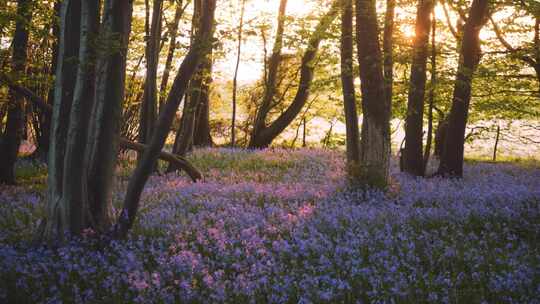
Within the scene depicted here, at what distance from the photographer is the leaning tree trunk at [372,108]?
10.1 meters

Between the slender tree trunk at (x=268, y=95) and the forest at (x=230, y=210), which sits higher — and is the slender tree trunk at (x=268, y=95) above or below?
above

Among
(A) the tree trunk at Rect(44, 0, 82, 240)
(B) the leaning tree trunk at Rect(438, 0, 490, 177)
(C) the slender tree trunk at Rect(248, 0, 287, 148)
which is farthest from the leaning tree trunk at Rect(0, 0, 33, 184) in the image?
(C) the slender tree trunk at Rect(248, 0, 287, 148)

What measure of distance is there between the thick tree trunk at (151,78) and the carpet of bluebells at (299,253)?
357cm

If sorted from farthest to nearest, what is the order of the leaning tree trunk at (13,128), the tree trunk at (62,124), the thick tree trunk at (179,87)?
the leaning tree trunk at (13,128), the tree trunk at (62,124), the thick tree trunk at (179,87)

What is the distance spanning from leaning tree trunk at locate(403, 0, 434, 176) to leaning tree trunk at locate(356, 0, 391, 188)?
3.22 m

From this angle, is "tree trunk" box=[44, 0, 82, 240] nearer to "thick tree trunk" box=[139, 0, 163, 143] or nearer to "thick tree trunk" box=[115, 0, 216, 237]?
"thick tree trunk" box=[115, 0, 216, 237]

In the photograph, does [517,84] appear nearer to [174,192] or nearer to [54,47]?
[174,192]

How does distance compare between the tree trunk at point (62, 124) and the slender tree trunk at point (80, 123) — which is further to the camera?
the tree trunk at point (62, 124)

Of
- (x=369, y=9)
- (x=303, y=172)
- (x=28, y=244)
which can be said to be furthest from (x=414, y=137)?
(x=28, y=244)

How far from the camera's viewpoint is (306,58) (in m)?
21.4

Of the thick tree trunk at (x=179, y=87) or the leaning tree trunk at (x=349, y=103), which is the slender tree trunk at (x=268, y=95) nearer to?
the leaning tree trunk at (x=349, y=103)

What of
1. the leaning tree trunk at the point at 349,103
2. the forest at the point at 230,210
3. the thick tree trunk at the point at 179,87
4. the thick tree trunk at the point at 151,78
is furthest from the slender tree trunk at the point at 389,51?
the thick tree trunk at the point at 179,87

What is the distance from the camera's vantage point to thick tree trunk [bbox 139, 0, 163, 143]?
11.5 meters

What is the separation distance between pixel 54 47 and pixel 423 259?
41.4 ft
